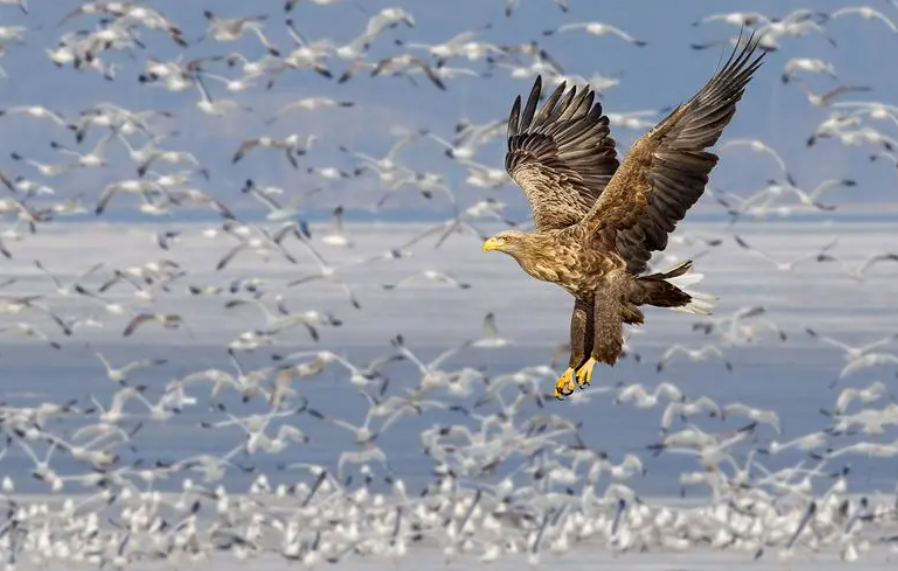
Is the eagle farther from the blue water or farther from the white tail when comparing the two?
the blue water

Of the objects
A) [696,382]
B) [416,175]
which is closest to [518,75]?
[416,175]

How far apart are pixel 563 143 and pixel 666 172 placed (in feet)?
7.28

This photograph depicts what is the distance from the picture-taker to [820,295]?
4375cm

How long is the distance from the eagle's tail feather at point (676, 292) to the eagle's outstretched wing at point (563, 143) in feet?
5.15

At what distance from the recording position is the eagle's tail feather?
34.2ft

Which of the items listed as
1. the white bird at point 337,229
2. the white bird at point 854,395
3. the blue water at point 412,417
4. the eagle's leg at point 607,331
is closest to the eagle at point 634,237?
the eagle's leg at point 607,331

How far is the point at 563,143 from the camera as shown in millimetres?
12602

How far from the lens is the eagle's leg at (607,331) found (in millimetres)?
10109

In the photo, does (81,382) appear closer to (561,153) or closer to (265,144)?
(265,144)

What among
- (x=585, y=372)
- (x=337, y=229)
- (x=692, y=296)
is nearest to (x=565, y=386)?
(x=585, y=372)

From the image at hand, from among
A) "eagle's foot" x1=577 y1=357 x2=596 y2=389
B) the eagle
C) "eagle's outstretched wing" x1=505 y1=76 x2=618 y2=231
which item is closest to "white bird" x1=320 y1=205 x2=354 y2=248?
"eagle's outstretched wing" x1=505 y1=76 x2=618 y2=231

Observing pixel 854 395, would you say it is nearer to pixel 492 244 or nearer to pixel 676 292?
pixel 676 292

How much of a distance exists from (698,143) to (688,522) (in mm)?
12767

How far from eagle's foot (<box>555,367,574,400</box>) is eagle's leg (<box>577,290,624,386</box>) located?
5 cm
